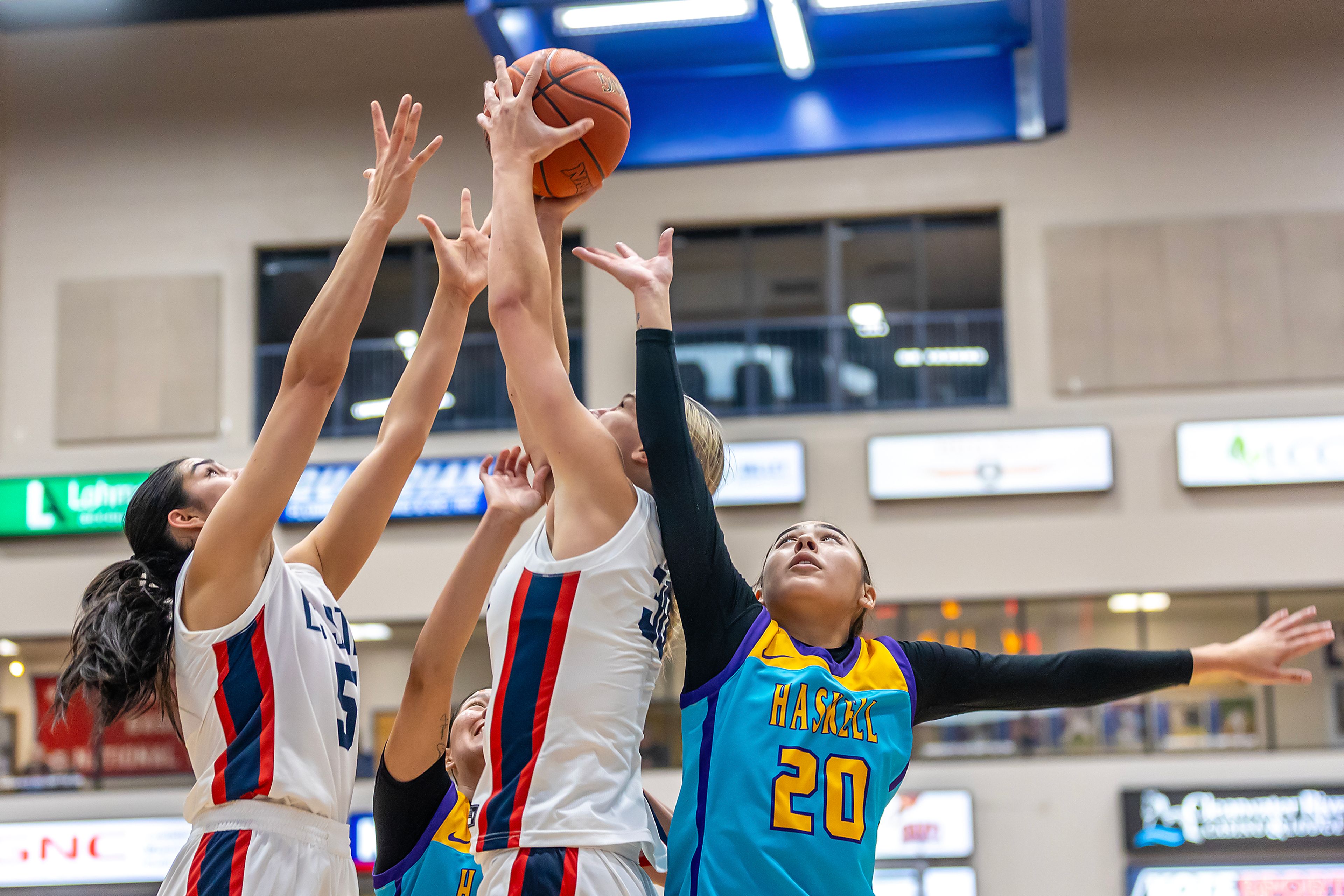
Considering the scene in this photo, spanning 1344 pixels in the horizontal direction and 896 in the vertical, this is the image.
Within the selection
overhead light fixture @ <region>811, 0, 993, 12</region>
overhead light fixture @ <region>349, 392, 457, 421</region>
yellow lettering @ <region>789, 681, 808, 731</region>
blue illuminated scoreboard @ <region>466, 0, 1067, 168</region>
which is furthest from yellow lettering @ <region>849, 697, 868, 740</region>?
overhead light fixture @ <region>349, 392, 457, 421</region>

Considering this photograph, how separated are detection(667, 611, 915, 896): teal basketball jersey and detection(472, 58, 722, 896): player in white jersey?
119 millimetres

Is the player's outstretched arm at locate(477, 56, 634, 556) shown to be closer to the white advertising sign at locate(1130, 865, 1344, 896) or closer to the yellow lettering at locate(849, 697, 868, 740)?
the yellow lettering at locate(849, 697, 868, 740)

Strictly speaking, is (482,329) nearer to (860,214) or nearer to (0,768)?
(860,214)

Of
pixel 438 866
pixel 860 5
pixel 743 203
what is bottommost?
pixel 438 866

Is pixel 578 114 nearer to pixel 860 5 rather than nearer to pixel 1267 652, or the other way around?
pixel 1267 652

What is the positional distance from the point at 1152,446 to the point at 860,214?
4.10 metres

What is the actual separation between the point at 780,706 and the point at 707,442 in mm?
651

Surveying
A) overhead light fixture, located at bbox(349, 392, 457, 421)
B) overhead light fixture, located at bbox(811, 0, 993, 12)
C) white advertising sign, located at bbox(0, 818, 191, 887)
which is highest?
overhead light fixture, located at bbox(811, 0, 993, 12)

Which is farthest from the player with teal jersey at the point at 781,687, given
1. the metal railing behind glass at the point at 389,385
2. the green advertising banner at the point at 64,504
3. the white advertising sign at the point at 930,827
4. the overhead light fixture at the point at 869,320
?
the green advertising banner at the point at 64,504

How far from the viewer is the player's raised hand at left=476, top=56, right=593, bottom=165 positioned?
284cm

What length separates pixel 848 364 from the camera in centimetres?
1420

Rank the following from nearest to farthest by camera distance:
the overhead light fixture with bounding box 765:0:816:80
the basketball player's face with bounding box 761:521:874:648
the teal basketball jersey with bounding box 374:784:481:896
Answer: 1. the basketball player's face with bounding box 761:521:874:648
2. the teal basketball jersey with bounding box 374:784:481:896
3. the overhead light fixture with bounding box 765:0:816:80

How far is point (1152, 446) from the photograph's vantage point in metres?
13.4

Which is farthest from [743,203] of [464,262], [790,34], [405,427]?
[405,427]
